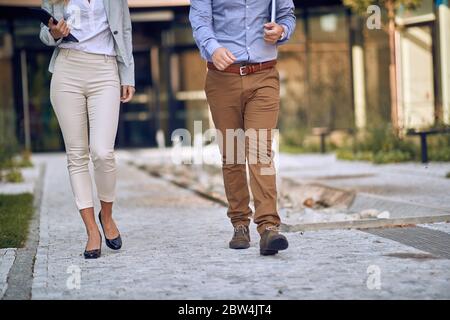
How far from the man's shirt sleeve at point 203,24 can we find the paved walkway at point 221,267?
4.40 feet

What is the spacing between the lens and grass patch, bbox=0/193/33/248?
6981mm

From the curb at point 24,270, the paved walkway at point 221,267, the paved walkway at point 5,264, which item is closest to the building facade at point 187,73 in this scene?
the paved walkway at point 221,267

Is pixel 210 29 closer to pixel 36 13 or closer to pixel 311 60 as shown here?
pixel 36 13

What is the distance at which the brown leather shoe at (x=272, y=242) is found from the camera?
5.65 m

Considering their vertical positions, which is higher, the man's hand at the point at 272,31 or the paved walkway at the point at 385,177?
the man's hand at the point at 272,31

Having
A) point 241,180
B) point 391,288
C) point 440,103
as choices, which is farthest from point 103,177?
point 440,103

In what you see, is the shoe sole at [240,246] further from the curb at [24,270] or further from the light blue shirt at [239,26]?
the curb at [24,270]

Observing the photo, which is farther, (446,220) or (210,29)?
(446,220)

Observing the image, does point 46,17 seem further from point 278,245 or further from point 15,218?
point 15,218

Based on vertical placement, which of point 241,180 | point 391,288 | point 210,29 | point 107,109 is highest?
point 210,29

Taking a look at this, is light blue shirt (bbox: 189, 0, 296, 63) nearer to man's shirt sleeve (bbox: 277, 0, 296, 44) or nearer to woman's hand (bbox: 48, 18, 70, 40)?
man's shirt sleeve (bbox: 277, 0, 296, 44)

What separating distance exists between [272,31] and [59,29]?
134 centimetres
